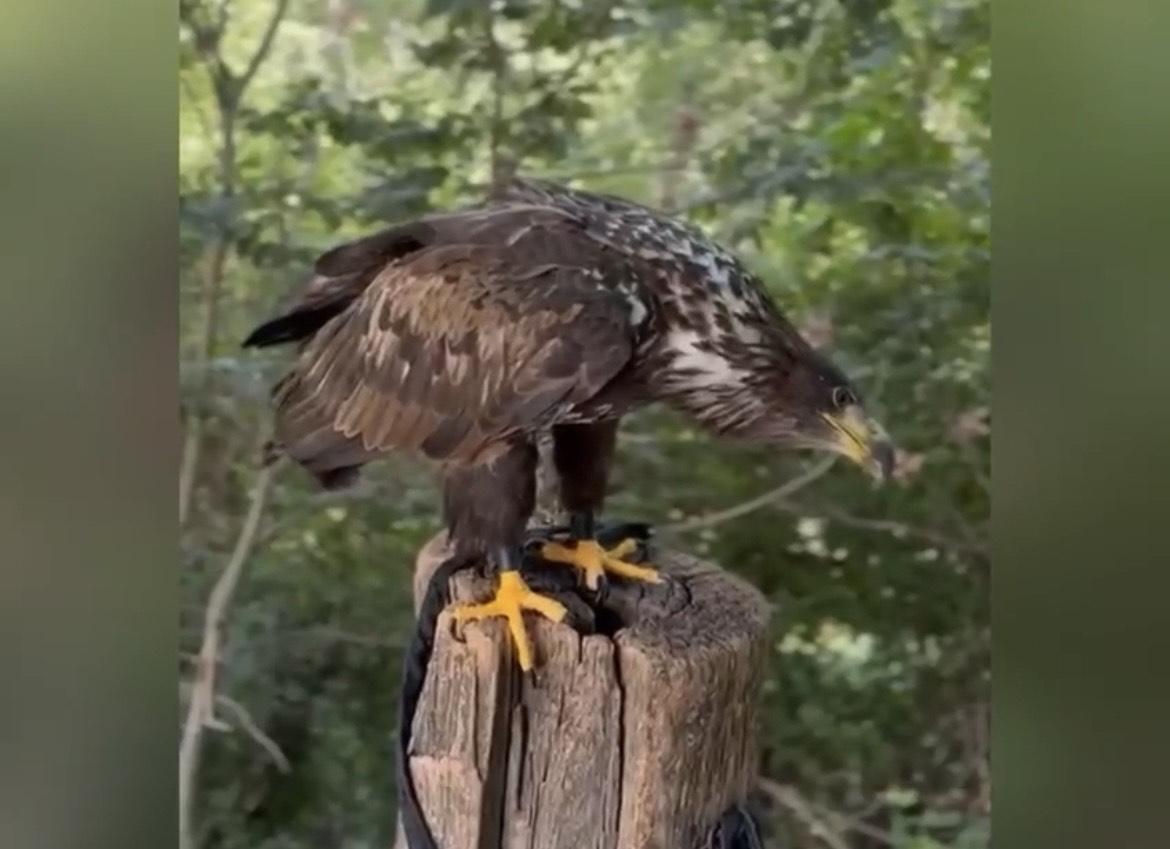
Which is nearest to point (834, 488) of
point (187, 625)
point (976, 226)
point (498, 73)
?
point (976, 226)

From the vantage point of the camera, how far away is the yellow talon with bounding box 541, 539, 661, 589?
1.10m

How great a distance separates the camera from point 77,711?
1.16 metres

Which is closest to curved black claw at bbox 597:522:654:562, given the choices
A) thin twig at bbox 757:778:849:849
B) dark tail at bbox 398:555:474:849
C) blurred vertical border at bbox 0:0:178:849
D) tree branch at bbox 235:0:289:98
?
dark tail at bbox 398:555:474:849

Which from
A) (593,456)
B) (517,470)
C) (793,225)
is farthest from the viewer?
(793,225)

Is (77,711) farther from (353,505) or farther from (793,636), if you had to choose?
(793,636)

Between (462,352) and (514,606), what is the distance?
194 mm

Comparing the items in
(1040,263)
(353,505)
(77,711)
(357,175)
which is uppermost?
(357,175)

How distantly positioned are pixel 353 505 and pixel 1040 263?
68 cm

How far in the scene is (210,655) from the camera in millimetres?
1312

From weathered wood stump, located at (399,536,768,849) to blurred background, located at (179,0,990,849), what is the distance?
0.95ft

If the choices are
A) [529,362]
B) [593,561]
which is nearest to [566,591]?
[593,561]

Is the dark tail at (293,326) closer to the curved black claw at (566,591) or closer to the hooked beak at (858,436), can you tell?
the curved black claw at (566,591)

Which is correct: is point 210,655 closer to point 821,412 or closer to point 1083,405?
point 821,412

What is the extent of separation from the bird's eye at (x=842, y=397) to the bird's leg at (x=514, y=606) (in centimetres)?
26
